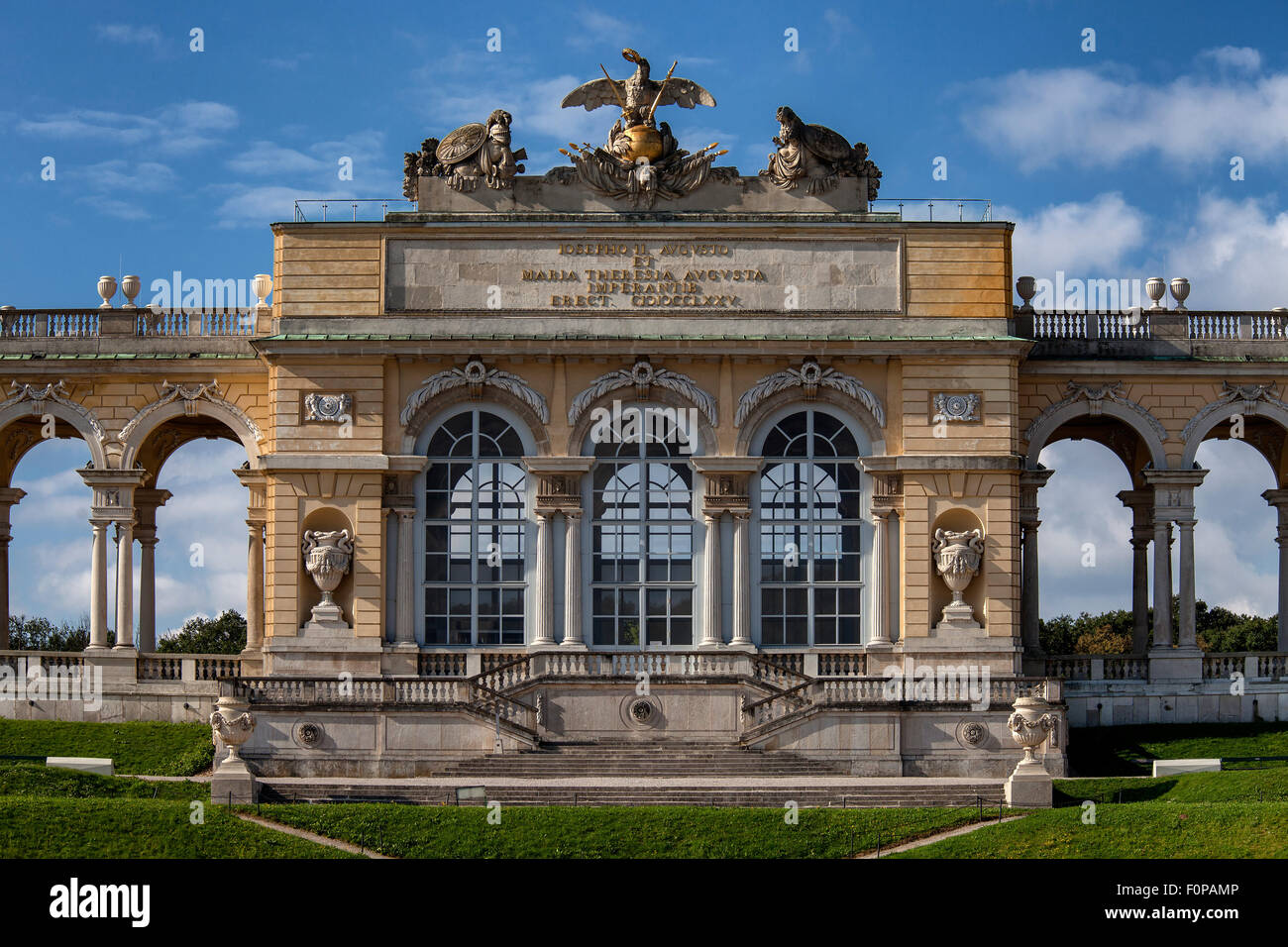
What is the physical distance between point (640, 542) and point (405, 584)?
5.95 m

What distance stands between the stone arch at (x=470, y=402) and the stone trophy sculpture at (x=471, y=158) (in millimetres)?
5238

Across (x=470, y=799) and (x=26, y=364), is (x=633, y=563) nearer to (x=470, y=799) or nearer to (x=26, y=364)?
(x=470, y=799)

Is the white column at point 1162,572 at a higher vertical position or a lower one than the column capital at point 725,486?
lower

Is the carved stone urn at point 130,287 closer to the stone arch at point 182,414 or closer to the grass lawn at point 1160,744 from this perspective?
the stone arch at point 182,414

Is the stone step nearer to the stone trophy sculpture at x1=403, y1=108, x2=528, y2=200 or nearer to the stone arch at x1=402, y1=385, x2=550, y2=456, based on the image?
the stone arch at x1=402, y1=385, x2=550, y2=456

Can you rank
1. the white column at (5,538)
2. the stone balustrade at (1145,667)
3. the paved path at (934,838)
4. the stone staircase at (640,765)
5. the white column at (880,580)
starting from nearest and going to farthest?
1. the paved path at (934,838)
2. the stone staircase at (640,765)
3. the white column at (880,580)
4. the stone balustrade at (1145,667)
5. the white column at (5,538)

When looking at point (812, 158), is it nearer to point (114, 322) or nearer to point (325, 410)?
point (325, 410)

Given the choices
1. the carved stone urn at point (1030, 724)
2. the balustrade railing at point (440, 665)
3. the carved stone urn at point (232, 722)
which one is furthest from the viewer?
the balustrade railing at point (440, 665)

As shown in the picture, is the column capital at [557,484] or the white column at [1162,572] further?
the white column at [1162,572]

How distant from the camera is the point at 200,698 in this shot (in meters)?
53.9

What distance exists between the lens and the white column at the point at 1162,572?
183 ft

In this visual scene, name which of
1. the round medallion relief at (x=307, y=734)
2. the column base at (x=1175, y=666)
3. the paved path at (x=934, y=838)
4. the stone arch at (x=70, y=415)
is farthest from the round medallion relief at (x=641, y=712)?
the stone arch at (x=70, y=415)
